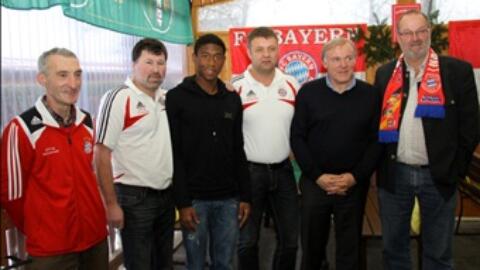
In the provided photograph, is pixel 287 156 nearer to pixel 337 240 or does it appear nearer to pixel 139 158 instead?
pixel 337 240

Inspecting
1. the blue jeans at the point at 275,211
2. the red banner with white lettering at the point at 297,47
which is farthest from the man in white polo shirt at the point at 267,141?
the red banner with white lettering at the point at 297,47

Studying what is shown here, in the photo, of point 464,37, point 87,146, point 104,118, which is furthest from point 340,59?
point 464,37

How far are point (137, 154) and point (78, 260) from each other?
520 millimetres

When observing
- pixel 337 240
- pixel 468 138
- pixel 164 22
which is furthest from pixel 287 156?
pixel 164 22

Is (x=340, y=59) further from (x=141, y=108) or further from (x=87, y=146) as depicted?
(x=87, y=146)

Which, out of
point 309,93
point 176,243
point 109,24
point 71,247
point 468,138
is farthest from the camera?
point 176,243

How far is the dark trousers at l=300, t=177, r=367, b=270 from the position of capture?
2.42m

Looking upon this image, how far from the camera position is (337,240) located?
2.50 metres

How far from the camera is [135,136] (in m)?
2.09

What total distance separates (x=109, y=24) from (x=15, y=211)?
5.06 feet

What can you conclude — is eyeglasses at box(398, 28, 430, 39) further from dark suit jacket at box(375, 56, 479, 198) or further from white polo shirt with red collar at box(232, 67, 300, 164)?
white polo shirt with red collar at box(232, 67, 300, 164)

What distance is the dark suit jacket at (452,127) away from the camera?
2217mm

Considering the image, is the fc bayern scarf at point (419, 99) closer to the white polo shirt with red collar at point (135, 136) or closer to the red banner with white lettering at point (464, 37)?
the white polo shirt with red collar at point (135, 136)

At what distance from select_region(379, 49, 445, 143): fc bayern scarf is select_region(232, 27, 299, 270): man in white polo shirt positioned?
0.50 meters
